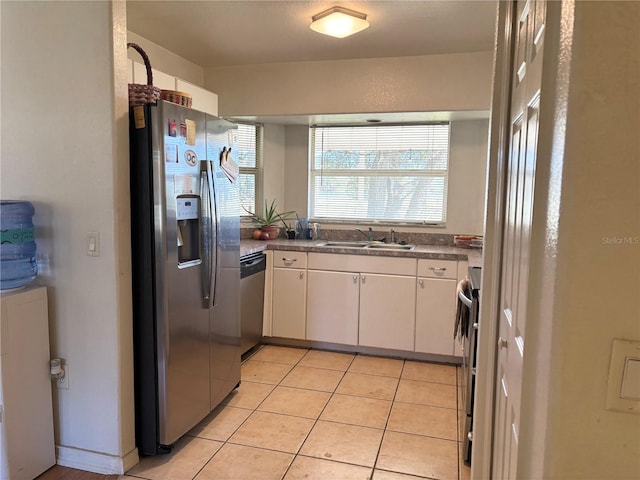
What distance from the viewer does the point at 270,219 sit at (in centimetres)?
446

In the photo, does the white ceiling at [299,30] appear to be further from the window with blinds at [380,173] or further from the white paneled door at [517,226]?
the white paneled door at [517,226]

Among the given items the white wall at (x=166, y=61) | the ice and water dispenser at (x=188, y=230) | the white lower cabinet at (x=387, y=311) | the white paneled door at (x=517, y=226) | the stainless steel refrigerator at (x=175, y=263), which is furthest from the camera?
the white lower cabinet at (x=387, y=311)

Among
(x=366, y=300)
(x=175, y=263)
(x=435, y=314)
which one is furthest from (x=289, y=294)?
(x=175, y=263)

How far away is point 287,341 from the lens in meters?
4.04

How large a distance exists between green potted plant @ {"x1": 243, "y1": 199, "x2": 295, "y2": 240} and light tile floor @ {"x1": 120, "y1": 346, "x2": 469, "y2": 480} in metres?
1.21

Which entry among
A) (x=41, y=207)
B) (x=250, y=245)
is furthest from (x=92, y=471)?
(x=250, y=245)

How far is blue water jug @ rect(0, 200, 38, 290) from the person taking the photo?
6.59 feet

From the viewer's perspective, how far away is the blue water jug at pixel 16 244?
6.59ft

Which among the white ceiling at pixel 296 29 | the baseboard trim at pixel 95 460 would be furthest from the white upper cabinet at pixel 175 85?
the baseboard trim at pixel 95 460

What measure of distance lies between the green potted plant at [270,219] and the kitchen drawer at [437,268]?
144cm

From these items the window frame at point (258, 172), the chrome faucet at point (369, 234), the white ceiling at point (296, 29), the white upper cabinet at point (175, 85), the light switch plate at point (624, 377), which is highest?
the white ceiling at point (296, 29)

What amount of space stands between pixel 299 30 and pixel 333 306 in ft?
6.86

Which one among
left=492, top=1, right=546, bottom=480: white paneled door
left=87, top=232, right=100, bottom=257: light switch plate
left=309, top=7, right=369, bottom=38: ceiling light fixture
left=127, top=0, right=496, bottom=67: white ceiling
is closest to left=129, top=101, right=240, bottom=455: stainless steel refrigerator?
left=87, top=232, right=100, bottom=257: light switch plate

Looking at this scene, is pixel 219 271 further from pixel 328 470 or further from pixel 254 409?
pixel 328 470
